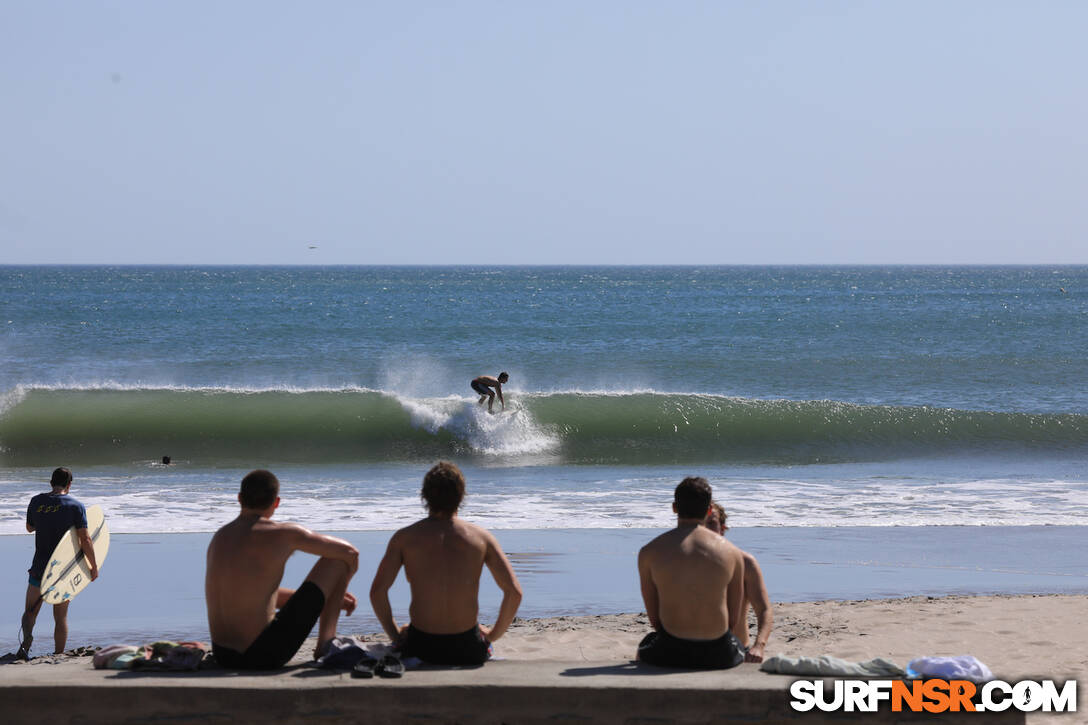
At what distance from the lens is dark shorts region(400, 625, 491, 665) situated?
4430mm

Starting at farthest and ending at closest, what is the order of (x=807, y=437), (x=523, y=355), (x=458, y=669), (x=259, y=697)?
(x=523, y=355)
(x=807, y=437)
(x=458, y=669)
(x=259, y=697)

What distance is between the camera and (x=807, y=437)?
1988 cm

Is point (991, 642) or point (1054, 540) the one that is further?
point (1054, 540)

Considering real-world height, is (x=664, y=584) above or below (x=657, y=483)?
above

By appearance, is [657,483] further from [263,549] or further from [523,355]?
[523,355]

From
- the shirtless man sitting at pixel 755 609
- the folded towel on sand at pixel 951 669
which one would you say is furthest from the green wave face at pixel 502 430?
the folded towel on sand at pixel 951 669

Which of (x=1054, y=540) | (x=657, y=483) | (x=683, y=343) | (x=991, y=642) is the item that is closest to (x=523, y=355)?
(x=683, y=343)

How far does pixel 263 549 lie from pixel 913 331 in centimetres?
4256

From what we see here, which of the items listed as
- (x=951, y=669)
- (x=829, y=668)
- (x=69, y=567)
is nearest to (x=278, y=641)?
(x=829, y=668)

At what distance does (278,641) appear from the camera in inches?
171

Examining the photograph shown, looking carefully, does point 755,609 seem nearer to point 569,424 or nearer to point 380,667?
point 380,667

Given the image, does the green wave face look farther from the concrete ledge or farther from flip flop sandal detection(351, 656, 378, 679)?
the concrete ledge

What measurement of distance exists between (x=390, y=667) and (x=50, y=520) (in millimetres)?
3142

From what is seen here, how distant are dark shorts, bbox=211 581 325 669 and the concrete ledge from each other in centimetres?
23
